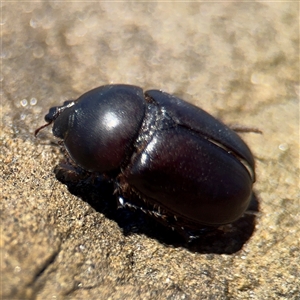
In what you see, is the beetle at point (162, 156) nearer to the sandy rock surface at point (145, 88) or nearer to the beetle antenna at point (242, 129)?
the sandy rock surface at point (145, 88)

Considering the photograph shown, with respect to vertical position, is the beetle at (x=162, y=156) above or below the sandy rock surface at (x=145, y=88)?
above

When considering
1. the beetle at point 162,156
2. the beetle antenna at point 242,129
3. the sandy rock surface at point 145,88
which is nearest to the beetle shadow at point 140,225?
the sandy rock surface at point 145,88

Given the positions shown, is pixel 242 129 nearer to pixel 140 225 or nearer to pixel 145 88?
pixel 145 88

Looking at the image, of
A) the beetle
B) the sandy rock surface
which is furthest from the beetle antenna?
the beetle

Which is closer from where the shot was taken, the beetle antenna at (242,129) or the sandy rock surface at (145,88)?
the sandy rock surface at (145,88)

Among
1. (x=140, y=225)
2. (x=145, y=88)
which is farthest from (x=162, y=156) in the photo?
(x=145, y=88)

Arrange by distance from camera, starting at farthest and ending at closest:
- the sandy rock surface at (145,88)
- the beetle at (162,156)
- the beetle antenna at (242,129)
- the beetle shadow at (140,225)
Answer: the beetle antenna at (242,129) < the beetle shadow at (140,225) < the beetle at (162,156) < the sandy rock surface at (145,88)

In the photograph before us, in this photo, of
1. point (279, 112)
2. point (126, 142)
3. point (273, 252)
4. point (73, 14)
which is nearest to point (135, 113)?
point (126, 142)
